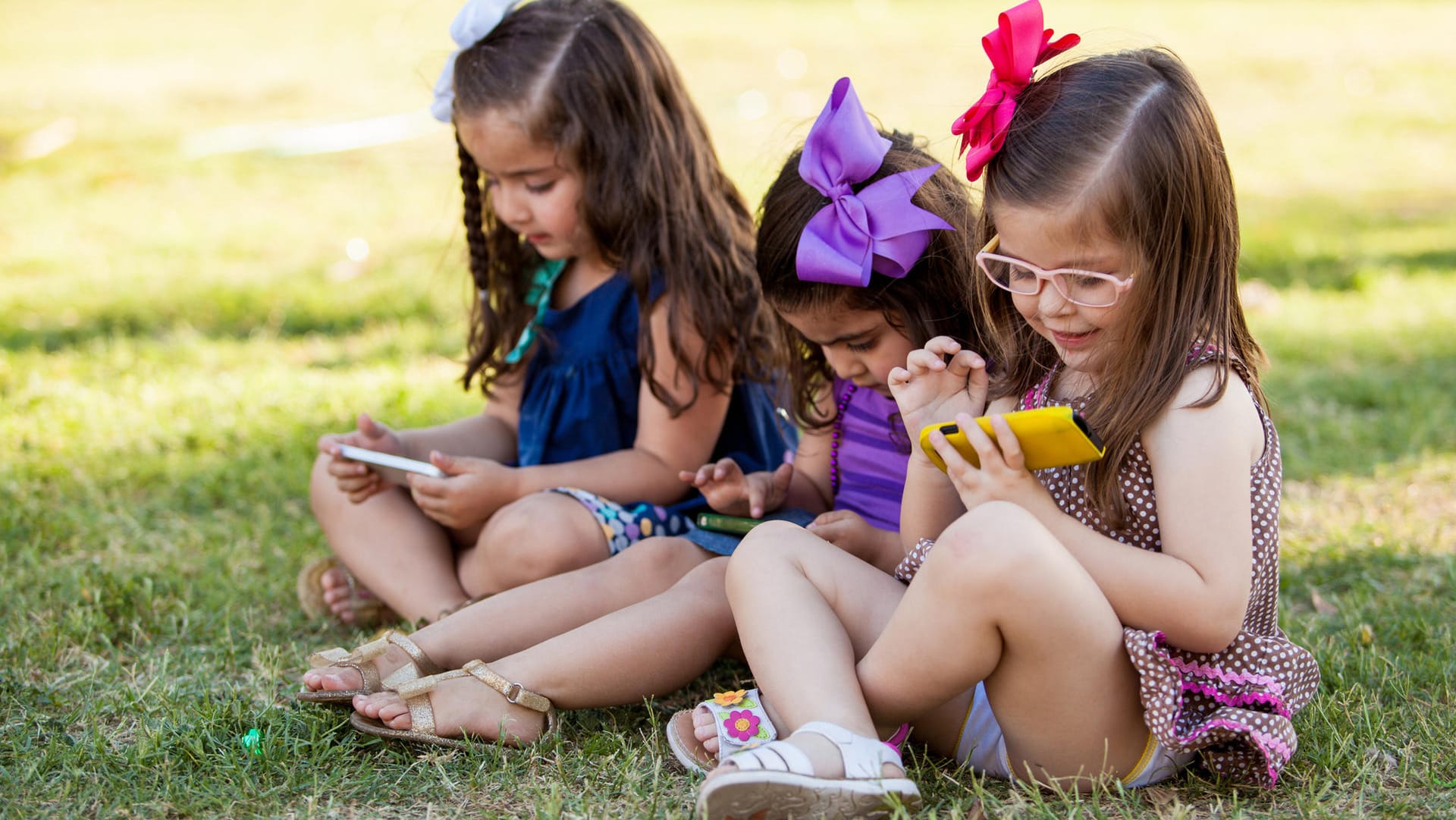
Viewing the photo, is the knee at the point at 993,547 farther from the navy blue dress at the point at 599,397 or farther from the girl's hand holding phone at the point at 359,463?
the girl's hand holding phone at the point at 359,463

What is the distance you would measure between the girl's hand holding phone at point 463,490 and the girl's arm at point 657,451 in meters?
0.04

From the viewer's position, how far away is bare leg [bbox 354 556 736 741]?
213cm

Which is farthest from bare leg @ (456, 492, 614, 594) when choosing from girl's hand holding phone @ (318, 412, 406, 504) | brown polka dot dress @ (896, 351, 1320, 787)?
brown polka dot dress @ (896, 351, 1320, 787)

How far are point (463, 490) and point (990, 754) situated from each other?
1213 millimetres

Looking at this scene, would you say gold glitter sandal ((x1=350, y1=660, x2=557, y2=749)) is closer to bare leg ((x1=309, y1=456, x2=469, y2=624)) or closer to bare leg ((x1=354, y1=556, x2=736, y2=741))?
bare leg ((x1=354, y1=556, x2=736, y2=741))

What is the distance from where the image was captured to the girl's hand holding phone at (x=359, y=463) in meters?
2.80

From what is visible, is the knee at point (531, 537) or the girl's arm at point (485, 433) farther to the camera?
the girl's arm at point (485, 433)

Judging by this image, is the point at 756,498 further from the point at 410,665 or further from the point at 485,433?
the point at 485,433

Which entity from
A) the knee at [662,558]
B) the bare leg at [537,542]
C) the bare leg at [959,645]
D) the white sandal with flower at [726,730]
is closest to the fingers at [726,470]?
the knee at [662,558]

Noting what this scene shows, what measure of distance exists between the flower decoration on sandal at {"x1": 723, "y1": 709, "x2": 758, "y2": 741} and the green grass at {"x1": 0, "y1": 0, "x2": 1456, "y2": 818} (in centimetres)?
11

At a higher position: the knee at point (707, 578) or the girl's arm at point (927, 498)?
the girl's arm at point (927, 498)

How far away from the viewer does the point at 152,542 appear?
10.2 feet

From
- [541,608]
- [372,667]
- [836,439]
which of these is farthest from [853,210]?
[372,667]

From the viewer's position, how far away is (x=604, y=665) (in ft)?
7.19
